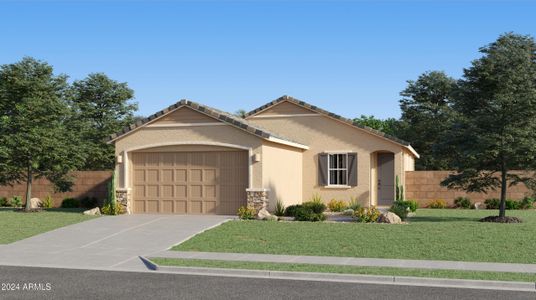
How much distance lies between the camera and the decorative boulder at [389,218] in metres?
21.6

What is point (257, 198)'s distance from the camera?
23688 mm

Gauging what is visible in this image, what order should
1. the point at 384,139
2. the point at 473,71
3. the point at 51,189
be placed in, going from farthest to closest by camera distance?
1. the point at 51,189
2. the point at 384,139
3. the point at 473,71

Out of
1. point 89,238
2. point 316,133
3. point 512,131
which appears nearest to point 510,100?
point 512,131

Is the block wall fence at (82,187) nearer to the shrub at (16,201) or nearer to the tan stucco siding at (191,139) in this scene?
the shrub at (16,201)

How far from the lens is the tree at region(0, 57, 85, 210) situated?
89.1ft

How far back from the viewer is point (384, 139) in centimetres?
2980

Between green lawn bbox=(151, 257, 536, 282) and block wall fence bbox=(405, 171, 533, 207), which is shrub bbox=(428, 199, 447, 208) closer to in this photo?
block wall fence bbox=(405, 171, 533, 207)

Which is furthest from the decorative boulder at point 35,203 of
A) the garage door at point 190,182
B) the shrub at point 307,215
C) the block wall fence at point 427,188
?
the block wall fence at point 427,188

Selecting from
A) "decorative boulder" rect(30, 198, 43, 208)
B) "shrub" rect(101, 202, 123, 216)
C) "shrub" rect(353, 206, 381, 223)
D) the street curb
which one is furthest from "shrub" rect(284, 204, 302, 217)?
"decorative boulder" rect(30, 198, 43, 208)

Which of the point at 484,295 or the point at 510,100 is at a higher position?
the point at 510,100

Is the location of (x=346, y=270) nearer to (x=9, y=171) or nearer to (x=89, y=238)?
(x=89, y=238)

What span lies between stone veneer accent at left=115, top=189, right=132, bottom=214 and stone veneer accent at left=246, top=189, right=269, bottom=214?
5.09 m

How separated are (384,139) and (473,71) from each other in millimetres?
7273

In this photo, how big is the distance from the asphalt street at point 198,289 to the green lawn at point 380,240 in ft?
12.5
